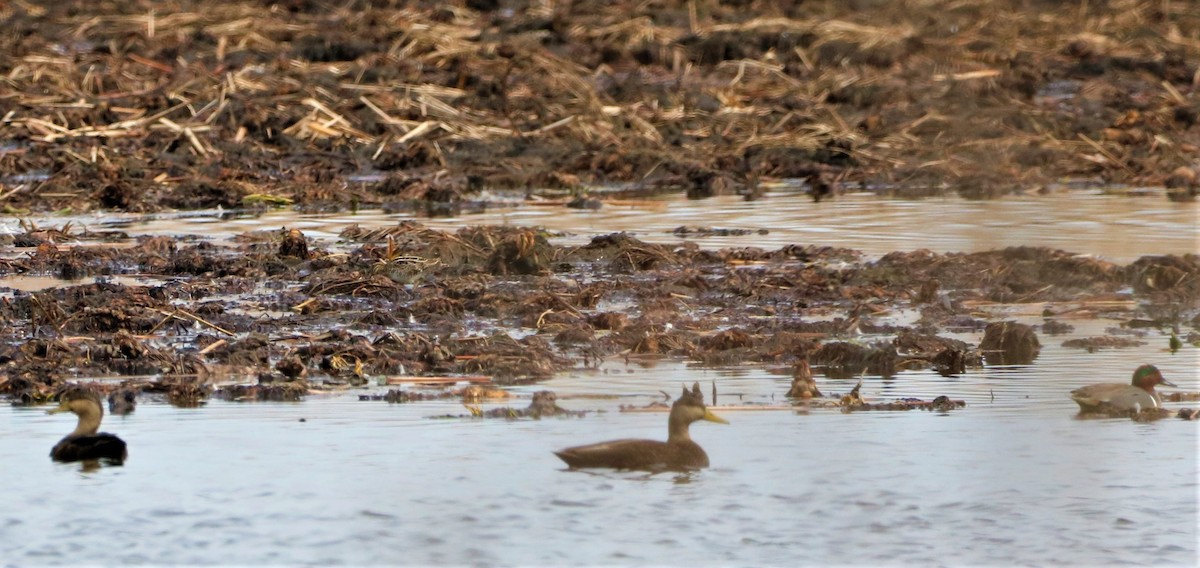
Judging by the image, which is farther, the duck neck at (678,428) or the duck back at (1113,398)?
the duck back at (1113,398)

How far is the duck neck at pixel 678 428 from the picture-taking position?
6664 millimetres

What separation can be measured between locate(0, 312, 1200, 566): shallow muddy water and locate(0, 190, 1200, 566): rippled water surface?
0.04ft

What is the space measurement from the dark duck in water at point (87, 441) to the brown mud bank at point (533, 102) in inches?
290

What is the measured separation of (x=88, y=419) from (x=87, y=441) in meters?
0.26

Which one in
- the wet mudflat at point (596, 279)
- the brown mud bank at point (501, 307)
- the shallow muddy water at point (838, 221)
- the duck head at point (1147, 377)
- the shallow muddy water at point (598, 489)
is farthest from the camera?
the shallow muddy water at point (838, 221)

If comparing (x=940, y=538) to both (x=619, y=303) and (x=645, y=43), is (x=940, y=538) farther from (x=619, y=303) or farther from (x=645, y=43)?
(x=645, y=43)

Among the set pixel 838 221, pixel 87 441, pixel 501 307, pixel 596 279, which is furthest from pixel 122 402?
pixel 838 221

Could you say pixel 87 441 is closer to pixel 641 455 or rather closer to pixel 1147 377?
pixel 641 455

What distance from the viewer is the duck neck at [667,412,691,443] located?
6664mm

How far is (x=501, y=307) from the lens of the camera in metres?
9.84

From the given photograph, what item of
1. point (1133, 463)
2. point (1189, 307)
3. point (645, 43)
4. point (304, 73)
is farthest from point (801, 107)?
point (1133, 463)

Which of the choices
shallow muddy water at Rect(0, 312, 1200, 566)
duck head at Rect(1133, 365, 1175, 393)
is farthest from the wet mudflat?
duck head at Rect(1133, 365, 1175, 393)

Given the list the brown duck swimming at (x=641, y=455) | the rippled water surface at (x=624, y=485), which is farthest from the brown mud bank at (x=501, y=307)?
the brown duck swimming at (x=641, y=455)

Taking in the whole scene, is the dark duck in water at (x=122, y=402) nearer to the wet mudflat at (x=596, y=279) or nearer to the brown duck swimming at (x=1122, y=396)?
the wet mudflat at (x=596, y=279)
